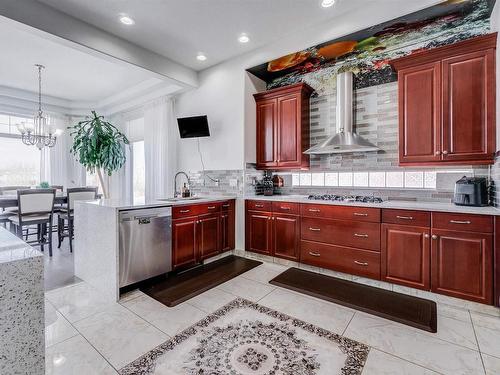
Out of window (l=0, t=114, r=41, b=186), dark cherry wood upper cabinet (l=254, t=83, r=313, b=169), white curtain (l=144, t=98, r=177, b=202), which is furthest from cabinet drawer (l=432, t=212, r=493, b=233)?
window (l=0, t=114, r=41, b=186)

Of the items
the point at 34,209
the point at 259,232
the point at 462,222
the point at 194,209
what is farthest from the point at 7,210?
the point at 462,222

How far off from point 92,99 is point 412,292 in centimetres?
708

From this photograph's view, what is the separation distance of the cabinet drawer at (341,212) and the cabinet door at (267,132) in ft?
3.33

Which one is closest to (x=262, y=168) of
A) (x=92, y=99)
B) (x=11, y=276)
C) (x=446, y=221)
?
(x=446, y=221)

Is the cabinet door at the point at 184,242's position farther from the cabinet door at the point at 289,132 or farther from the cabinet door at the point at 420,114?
the cabinet door at the point at 420,114

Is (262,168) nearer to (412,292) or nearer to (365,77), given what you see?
(365,77)

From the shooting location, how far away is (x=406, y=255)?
2615 millimetres

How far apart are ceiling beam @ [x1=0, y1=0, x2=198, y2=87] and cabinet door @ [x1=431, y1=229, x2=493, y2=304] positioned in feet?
13.3

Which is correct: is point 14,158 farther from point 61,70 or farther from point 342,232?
point 342,232

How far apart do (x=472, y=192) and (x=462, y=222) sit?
41 cm

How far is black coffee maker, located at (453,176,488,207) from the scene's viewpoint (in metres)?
2.50

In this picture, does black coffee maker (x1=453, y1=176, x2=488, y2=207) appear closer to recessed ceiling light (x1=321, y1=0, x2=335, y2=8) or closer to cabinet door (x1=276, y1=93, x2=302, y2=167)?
cabinet door (x1=276, y1=93, x2=302, y2=167)

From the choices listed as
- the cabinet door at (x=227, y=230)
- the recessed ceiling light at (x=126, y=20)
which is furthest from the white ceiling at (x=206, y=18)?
the cabinet door at (x=227, y=230)

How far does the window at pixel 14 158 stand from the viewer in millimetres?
5402
